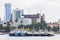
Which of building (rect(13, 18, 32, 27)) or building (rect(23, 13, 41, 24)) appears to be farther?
building (rect(23, 13, 41, 24))

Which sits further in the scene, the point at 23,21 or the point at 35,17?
the point at 35,17

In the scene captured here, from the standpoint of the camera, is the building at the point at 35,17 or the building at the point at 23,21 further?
the building at the point at 35,17

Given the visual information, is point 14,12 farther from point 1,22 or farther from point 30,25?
point 30,25

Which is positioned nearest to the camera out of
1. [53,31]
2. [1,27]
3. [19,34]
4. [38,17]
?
[19,34]

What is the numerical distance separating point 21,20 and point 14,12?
4296 mm

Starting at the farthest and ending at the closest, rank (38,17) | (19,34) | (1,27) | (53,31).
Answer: (38,17) → (1,27) → (53,31) → (19,34)

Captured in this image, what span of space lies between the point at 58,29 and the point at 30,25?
409 centimetres

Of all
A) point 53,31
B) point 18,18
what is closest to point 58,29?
point 53,31

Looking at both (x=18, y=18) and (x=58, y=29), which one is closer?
(x=58, y=29)

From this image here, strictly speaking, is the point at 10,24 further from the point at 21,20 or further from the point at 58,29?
the point at 58,29

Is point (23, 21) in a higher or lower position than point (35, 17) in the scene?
lower

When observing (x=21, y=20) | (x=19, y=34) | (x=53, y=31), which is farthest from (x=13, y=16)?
(x=19, y=34)

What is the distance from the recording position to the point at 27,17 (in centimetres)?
4466

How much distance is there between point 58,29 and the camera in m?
39.7
